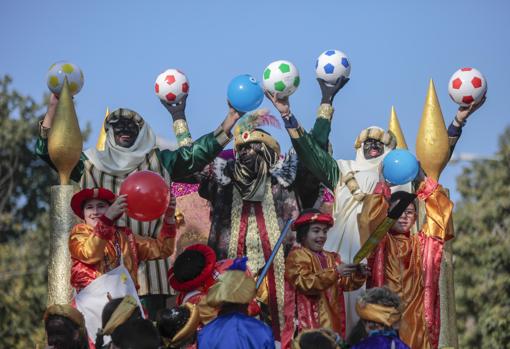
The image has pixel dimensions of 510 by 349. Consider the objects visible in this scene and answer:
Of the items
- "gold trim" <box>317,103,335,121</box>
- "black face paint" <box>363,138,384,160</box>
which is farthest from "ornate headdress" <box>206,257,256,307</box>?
"gold trim" <box>317,103,335,121</box>

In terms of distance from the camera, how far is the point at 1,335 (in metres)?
26.7

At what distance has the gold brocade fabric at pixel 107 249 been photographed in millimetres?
9836

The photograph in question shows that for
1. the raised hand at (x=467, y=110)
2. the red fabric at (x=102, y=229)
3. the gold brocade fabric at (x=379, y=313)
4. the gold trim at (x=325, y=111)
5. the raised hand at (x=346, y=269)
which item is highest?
the gold trim at (x=325, y=111)

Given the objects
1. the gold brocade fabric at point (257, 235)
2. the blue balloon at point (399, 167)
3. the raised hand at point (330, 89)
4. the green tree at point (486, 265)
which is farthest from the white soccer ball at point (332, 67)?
the green tree at point (486, 265)

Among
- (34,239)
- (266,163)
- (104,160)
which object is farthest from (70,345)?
(34,239)

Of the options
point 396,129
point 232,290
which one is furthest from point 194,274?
point 396,129

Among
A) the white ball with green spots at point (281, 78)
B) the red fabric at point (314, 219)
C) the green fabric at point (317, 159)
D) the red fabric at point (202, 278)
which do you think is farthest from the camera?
the green fabric at point (317, 159)

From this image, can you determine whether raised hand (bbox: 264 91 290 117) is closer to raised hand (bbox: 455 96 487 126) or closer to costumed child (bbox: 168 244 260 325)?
raised hand (bbox: 455 96 487 126)

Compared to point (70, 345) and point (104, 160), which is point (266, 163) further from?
point (70, 345)

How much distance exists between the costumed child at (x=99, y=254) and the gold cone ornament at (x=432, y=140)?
9.78 ft

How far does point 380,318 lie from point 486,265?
20158mm

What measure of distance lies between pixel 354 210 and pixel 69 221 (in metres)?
2.47

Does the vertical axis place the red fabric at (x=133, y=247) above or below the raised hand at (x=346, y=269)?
above

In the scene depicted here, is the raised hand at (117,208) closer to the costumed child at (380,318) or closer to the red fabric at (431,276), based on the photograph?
the costumed child at (380,318)
